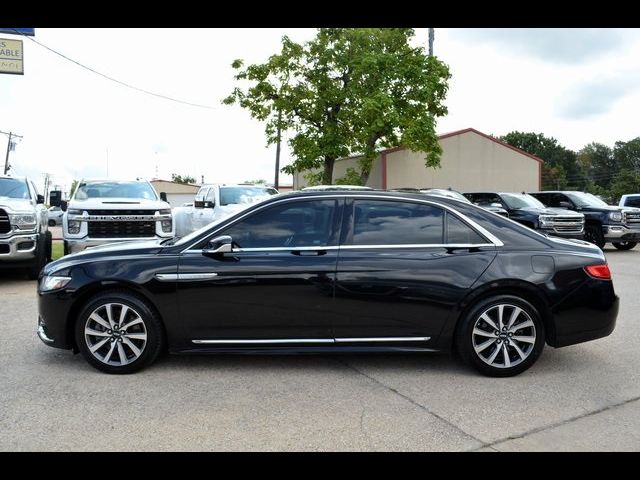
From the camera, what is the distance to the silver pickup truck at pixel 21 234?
9.08 metres

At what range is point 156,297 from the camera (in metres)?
4.57

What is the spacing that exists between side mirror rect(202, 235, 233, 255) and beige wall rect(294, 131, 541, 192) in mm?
24539

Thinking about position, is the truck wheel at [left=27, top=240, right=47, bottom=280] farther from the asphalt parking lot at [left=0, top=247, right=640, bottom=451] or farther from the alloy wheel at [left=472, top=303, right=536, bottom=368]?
the alloy wheel at [left=472, top=303, right=536, bottom=368]

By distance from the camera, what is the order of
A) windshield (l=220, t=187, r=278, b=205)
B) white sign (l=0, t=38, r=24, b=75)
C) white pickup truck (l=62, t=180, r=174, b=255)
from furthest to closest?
white sign (l=0, t=38, r=24, b=75) < windshield (l=220, t=187, r=278, b=205) < white pickup truck (l=62, t=180, r=174, b=255)

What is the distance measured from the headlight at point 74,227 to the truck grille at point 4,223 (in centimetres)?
124

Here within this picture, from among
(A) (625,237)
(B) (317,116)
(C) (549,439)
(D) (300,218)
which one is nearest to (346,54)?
(B) (317,116)

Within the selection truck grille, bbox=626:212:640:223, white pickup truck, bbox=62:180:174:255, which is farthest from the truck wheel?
truck grille, bbox=626:212:640:223

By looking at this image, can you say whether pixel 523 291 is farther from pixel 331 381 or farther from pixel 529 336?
pixel 331 381

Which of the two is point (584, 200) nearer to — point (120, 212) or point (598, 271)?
point (598, 271)

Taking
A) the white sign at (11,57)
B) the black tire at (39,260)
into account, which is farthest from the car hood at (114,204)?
the white sign at (11,57)

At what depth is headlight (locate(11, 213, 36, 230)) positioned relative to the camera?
9164 mm

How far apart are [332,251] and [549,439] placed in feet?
7.09

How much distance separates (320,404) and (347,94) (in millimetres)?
22071

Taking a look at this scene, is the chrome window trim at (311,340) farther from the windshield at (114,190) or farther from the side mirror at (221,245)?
the windshield at (114,190)
